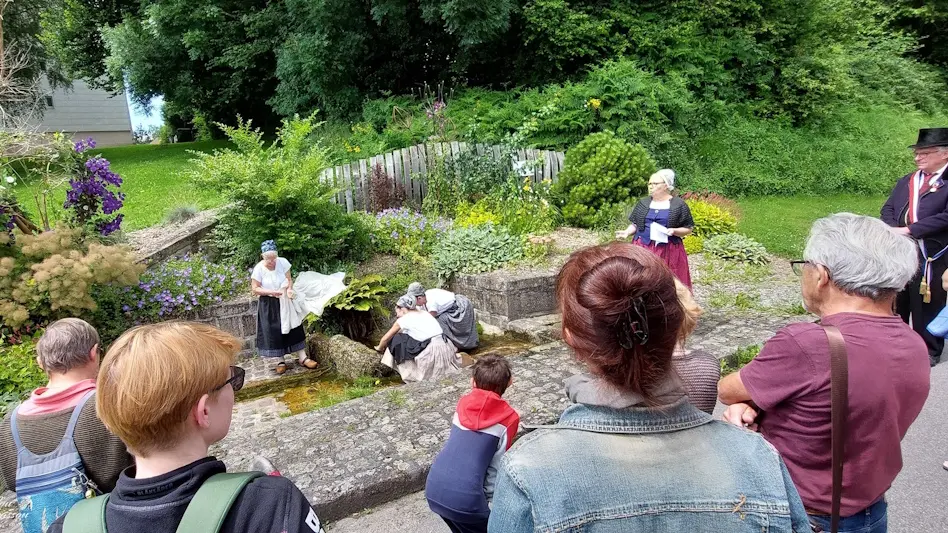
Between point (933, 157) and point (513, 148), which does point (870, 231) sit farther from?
point (513, 148)

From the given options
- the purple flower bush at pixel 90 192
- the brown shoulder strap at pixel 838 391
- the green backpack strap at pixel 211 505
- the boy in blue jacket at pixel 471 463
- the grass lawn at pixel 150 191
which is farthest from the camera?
the grass lawn at pixel 150 191

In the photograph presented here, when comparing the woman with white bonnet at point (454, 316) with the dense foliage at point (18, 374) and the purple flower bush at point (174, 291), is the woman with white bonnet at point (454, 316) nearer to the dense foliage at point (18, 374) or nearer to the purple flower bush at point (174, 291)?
the purple flower bush at point (174, 291)

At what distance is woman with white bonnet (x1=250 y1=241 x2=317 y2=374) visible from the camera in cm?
643

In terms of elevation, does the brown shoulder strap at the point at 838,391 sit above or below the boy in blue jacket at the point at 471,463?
above

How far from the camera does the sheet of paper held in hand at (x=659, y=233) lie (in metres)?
5.45

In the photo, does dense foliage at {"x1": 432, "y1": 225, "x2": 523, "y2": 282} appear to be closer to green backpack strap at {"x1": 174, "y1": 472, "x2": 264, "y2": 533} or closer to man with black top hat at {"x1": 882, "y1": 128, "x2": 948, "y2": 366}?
man with black top hat at {"x1": 882, "y1": 128, "x2": 948, "y2": 366}

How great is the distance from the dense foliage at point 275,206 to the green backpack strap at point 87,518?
6.18 metres

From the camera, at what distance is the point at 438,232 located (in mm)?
8688

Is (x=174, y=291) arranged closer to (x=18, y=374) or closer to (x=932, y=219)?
(x=18, y=374)

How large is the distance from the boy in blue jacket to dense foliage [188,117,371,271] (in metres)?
5.32

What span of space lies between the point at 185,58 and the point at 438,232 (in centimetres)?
1452

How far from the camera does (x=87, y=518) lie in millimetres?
1327

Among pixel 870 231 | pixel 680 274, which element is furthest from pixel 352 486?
pixel 680 274

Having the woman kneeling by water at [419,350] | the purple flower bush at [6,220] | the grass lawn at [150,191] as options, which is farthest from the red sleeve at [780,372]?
the grass lawn at [150,191]
